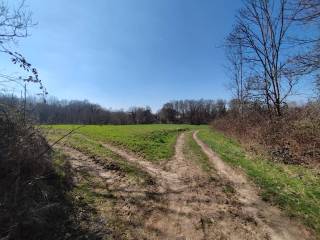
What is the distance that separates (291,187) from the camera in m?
8.43

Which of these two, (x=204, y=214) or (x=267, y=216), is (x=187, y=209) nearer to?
(x=204, y=214)

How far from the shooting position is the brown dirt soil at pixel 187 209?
5336 millimetres

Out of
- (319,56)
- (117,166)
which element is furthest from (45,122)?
(319,56)

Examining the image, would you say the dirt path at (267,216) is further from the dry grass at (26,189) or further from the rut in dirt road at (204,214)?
the dry grass at (26,189)

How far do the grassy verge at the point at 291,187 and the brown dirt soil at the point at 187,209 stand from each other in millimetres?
416

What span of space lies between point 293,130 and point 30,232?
15.1m

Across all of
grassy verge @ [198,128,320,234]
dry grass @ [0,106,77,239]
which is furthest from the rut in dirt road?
dry grass @ [0,106,77,239]

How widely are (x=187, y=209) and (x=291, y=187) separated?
13.5 ft

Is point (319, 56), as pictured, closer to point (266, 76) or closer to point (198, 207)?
point (198, 207)

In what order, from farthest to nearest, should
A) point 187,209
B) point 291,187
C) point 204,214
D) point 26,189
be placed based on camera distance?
point 291,187 → point 187,209 → point 204,214 → point 26,189

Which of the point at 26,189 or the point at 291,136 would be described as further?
the point at 291,136

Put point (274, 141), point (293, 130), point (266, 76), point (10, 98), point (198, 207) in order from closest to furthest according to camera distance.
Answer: point (198, 207) < point (10, 98) < point (293, 130) < point (274, 141) < point (266, 76)

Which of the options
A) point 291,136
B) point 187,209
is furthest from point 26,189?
point 291,136

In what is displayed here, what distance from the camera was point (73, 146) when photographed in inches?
617
